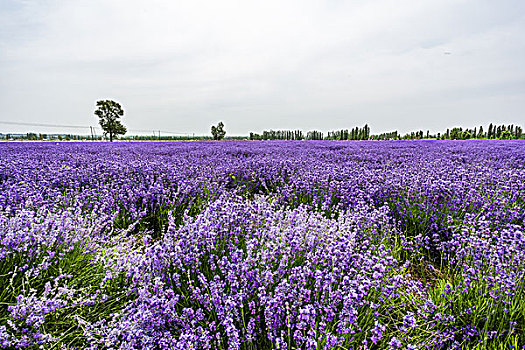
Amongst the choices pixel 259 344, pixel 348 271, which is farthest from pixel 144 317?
pixel 348 271

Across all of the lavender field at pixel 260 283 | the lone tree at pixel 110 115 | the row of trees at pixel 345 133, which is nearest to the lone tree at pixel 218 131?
the row of trees at pixel 345 133

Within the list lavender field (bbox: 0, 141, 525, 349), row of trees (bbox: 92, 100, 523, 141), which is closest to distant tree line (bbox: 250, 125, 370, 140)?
row of trees (bbox: 92, 100, 523, 141)

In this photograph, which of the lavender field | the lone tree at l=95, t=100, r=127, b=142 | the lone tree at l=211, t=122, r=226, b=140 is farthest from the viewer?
the lone tree at l=211, t=122, r=226, b=140

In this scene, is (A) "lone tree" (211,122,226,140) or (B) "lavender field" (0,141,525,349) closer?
(B) "lavender field" (0,141,525,349)

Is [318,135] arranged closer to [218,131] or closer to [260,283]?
[218,131]

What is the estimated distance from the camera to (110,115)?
109 feet

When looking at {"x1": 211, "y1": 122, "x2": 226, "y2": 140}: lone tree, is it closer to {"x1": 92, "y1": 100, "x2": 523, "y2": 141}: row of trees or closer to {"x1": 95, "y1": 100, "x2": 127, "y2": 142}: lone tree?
{"x1": 92, "y1": 100, "x2": 523, "y2": 141}: row of trees

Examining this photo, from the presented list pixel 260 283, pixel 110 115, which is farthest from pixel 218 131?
pixel 260 283

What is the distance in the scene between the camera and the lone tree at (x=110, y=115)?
1275 inches

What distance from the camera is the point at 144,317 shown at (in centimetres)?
126

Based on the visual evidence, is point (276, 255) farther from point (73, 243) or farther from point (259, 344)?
point (73, 243)

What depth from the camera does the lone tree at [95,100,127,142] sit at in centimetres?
3240

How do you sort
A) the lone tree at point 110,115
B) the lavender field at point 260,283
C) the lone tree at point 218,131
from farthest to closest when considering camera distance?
the lone tree at point 218,131
the lone tree at point 110,115
the lavender field at point 260,283

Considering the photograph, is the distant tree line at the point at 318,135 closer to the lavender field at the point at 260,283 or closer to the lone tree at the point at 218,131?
the lone tree at the point at 218,131
